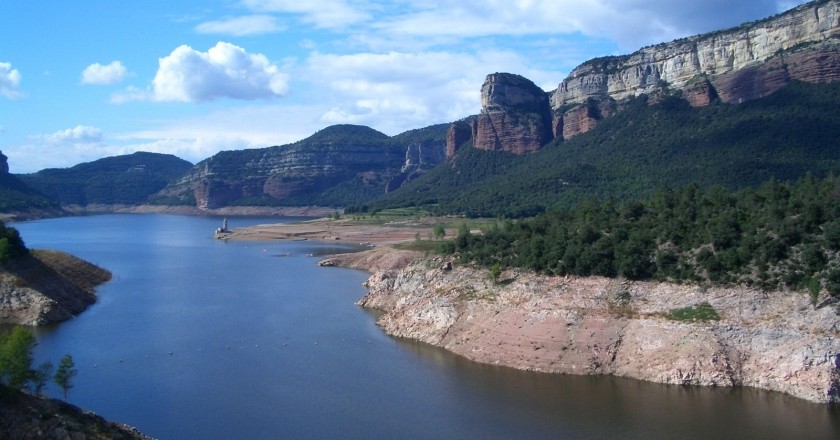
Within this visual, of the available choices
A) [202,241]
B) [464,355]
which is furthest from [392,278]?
[202,241]

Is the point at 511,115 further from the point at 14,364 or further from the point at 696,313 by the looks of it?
the point at 14,364

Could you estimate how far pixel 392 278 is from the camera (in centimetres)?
6925

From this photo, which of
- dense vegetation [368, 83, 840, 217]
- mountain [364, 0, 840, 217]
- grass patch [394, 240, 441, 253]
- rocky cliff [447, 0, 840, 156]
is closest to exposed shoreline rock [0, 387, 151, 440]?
grass patch [394, 240, 441, 253]

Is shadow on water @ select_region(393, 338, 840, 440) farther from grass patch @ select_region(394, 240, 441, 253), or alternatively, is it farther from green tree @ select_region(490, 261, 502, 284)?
grass patch @ select_region(394, 240, 441, 253)

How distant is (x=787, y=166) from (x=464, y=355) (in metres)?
75.0

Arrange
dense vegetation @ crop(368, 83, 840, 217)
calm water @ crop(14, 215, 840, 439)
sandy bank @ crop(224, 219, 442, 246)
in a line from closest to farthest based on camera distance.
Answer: calm water @ crop(14, 215, 840, 439), dense vegetation @ crop(368, 83, 840, 217), sandy bank @ crop(224, 219, 442, 246)

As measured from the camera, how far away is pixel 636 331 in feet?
142

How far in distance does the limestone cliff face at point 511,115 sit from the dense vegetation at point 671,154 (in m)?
9.03

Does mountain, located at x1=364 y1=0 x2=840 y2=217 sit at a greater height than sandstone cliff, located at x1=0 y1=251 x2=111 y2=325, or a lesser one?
greater

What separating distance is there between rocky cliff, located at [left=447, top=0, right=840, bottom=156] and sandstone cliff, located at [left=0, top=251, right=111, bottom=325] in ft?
363

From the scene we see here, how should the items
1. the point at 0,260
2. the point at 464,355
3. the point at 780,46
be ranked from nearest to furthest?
the point at 464,355
the point at 0,260
the point at 780,46

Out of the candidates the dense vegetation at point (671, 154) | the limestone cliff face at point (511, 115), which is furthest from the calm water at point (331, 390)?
the limestone cliff face at point (511, 115)

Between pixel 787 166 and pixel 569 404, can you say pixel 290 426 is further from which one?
pixel 787 166

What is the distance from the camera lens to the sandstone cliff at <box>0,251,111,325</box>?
5719cm
